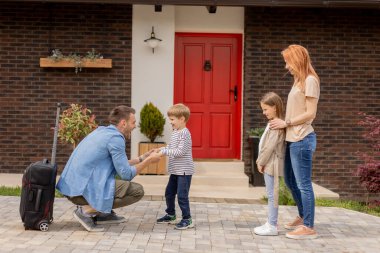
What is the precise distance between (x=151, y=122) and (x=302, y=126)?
508 cm

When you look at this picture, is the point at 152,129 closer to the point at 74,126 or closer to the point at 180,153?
the point at 74,126

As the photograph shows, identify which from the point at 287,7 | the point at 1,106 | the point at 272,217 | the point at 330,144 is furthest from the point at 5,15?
the point at 272,217

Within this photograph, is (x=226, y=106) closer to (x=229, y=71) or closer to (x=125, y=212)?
(x=229, y=71)

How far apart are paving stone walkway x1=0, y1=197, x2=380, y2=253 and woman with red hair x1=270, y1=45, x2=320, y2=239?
33cm

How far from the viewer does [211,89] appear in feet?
39.4

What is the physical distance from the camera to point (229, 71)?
12.1 m

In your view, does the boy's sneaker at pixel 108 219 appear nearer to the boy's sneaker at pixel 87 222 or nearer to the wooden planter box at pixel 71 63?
the boy's sneaker at pixel 87 222

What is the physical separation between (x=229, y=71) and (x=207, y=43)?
671mm

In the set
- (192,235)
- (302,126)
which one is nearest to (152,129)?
(192,235)

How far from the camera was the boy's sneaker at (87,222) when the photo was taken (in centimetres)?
653

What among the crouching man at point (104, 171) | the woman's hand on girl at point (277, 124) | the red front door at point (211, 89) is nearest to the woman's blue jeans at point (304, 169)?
the woman's hand on girl at point (277, 124)

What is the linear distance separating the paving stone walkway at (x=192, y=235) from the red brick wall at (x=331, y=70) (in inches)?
148

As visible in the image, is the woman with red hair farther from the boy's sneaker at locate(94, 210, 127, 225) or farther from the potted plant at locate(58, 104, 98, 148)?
the potted plant at locate(58, 104, 98, 148)

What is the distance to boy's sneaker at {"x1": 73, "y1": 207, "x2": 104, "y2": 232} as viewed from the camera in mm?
6527
